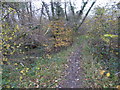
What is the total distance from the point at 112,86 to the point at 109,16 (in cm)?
367

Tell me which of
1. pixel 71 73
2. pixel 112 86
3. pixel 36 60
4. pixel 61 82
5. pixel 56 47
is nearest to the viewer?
pixel 112 86

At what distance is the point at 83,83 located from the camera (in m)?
3.82

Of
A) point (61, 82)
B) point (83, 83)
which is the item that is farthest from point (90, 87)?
point (61, 82)

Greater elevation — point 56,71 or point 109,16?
point 109,16

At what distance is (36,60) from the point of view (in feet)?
22.5

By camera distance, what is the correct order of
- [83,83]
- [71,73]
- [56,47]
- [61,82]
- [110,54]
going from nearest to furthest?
[83,83], [61,82], [71,73], [110,54], [56,47]

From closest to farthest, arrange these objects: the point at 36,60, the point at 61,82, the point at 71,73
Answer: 1. the point at 61,82
2. the point at 71,73
3. the point at 36,60

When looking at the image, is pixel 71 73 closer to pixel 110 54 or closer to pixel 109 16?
pixel 110 54

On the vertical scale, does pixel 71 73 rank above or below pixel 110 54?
below

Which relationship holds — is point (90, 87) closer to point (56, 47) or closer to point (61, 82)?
point (61, 82)

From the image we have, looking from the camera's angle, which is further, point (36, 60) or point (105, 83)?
point (36, 60)

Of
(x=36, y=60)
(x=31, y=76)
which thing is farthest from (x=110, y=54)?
(x=36, y=60)

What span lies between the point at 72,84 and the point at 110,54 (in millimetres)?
2945

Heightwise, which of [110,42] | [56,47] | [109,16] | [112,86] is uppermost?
[109,16]
